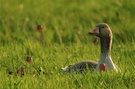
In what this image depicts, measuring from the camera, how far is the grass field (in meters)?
6.59

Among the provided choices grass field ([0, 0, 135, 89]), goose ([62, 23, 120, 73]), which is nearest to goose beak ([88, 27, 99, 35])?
goose ([62, 23, 120, 73])

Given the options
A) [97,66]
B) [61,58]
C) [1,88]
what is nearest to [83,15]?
[61,58]

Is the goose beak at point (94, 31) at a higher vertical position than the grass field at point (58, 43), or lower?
higher

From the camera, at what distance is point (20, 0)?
1478cm

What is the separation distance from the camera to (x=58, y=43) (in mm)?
10633

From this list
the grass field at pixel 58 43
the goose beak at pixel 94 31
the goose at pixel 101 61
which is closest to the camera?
the grass field at pixel 58 43

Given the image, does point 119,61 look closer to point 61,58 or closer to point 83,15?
point 61,58

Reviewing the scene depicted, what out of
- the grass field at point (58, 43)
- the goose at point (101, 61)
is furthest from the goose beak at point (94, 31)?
the grass field at point (58, 43)

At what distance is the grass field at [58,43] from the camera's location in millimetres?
6594

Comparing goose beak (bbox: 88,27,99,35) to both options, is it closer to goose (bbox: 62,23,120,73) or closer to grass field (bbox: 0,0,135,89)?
goose (bbox: 62,23,120,73)

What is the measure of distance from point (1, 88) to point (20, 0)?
8.58 metres

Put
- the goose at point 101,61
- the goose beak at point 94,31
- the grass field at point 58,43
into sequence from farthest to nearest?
Answer: 1. the goose beak at point 94,31
2. the goose at point 101,61
3. the grass field at point 58,43

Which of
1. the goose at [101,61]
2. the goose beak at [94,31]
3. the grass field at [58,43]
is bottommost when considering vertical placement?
the grass field at [58,43]

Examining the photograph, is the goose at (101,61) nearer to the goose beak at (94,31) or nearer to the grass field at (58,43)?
the goose beak at (94,31)
